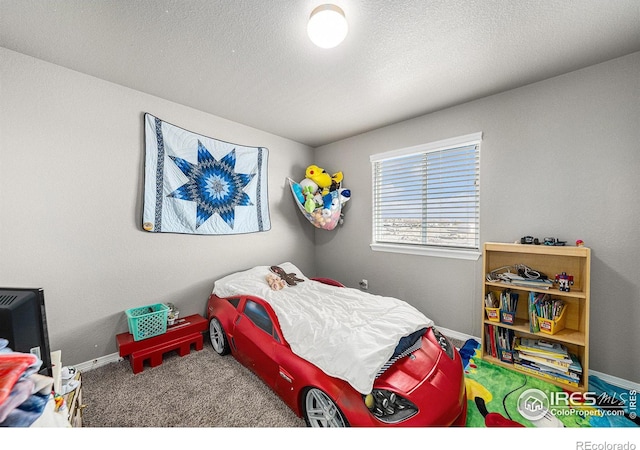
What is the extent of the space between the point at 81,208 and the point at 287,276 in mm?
1859

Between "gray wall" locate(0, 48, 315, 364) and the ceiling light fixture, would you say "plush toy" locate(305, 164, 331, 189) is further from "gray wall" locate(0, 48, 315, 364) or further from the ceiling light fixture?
the ceiling light fixture

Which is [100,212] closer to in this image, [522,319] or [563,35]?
[563,35]

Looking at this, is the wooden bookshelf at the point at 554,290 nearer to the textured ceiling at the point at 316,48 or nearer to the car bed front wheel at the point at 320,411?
the textured ceiling at the point at 316,48

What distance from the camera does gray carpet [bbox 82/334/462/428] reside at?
1484 millimetres

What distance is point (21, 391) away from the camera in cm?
55

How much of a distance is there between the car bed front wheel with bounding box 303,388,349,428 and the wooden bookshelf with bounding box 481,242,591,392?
1.51m

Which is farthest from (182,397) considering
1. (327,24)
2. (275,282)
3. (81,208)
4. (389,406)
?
(327,24)

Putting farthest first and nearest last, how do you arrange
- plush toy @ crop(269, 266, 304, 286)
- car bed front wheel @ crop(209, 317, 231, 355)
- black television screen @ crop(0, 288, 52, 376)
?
1. plush toy @ crop(269, 266, 304, 286)
2. car bed front wheel @ crop(209, 317, 231, 355)
3. black television screen @ crop(0, 288, 52, 376)

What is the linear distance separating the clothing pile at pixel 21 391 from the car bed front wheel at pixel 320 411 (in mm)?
1158

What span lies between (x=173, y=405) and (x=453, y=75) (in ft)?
10.3

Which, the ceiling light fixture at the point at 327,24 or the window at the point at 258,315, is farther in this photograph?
the window at the point at 258,315

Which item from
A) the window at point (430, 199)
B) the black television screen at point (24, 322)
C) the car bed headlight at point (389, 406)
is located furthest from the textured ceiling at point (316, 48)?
the car bed headlight at point (389, 406)

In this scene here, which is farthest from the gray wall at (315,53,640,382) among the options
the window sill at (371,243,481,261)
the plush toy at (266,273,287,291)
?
the plush toy at (266,273,287,291)

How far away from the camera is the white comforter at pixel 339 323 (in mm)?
1307
